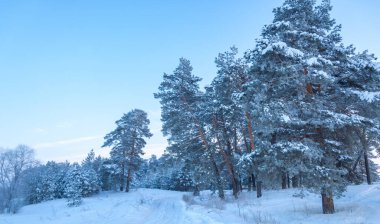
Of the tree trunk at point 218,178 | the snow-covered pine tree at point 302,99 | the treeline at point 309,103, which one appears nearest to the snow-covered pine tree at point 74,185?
the tree trunk at point 218,178

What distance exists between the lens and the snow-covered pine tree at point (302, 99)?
10281 mm

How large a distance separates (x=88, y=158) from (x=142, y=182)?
65.7 feet

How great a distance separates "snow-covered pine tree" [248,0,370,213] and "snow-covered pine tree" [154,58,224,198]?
12544mm

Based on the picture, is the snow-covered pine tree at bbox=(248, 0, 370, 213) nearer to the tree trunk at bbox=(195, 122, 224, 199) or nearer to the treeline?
the treeline

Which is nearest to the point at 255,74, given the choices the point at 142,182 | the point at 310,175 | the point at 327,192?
the point at 310,175

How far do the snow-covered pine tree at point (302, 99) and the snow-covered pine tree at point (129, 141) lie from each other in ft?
112

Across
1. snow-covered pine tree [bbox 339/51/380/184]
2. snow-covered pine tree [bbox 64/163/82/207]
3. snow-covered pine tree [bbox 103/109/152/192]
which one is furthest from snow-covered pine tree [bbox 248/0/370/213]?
snow-covered pine tree [bbox 103/109/152/192]

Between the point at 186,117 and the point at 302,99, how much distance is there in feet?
44.5

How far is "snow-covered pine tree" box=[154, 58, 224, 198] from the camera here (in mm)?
24280

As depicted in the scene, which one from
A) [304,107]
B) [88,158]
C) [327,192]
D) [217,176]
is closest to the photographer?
[327,192]

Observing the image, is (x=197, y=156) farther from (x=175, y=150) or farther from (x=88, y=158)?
(x=88, y=158)

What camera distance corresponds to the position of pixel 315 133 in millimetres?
11320

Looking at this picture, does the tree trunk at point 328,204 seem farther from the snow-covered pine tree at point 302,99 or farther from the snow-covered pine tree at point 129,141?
the snow-covered pine tree at point 129,141

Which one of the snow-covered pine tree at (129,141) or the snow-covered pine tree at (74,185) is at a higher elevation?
the snow-covered pine tree at (129,141)
